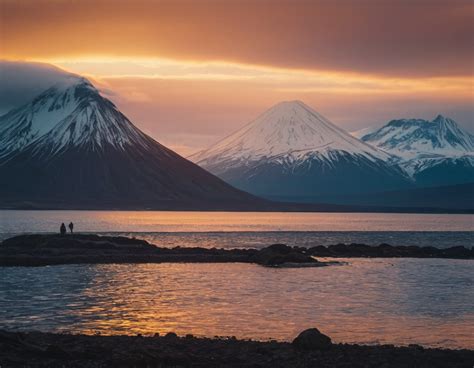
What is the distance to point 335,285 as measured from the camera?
2554 inches

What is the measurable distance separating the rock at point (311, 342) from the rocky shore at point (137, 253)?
161 feet

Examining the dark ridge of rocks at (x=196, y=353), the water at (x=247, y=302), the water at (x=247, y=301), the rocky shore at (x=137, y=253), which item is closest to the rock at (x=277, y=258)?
the rocky shore at (x=137, y=253)

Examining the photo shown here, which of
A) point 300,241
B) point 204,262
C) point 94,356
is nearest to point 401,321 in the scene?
point 94,356

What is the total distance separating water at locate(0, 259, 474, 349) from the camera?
4284cm

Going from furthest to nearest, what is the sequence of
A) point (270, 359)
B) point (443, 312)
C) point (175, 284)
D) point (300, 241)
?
1. point (300, 241)
2. point (175, 284)
3. point (443, 312)
4. point (270, 359)

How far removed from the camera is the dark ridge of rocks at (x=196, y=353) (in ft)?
105

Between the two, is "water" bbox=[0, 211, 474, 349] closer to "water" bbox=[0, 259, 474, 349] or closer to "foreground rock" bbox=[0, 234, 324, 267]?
"water" bbox=[0, 259, 474, 349]

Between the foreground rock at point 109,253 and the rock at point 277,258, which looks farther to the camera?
the rock at point 277,258

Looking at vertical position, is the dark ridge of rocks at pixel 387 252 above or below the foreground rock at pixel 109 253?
above

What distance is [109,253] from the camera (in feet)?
303

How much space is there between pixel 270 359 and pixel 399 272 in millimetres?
47321

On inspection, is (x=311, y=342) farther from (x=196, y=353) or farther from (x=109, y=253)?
(x=109, y=253)

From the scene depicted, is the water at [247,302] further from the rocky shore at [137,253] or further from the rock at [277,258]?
the rock at [277,258]

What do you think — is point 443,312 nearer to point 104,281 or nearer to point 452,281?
point 452,281
